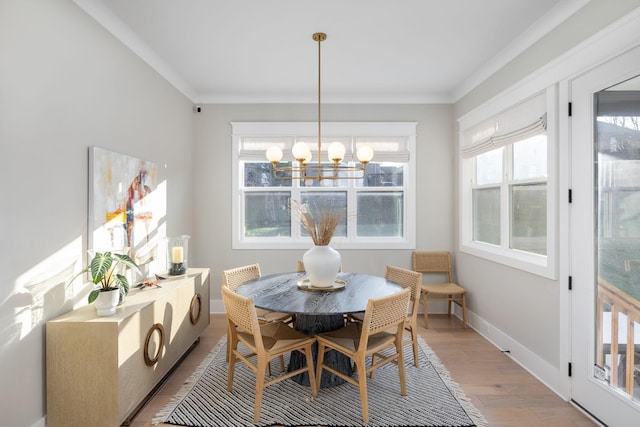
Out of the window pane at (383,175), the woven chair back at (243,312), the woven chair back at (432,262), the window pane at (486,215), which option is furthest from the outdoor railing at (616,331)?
the window pane at (383,175)

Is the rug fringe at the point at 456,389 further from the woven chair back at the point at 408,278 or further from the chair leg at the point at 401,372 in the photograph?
the woven chair back at the point at 408,278

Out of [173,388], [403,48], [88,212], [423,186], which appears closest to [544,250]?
[423,186]

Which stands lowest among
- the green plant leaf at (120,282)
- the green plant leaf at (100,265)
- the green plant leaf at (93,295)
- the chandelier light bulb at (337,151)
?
the green plant leaf at (93,295)

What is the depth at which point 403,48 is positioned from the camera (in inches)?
115

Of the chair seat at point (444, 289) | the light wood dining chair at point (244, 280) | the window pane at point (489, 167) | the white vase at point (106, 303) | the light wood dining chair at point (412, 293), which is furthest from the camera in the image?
the chair seat at point (444, 289)

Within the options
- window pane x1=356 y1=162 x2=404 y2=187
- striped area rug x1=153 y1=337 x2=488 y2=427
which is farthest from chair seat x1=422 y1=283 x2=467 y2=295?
window pane x1=356 y1=162 x2=404 y2=187

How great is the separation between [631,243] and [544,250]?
32.6 inches

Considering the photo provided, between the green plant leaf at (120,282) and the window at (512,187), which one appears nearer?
the green plant leaf at (120,282)

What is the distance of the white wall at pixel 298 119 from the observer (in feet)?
13.6

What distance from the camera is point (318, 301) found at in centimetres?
223

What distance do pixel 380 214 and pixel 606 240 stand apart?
2.45 m

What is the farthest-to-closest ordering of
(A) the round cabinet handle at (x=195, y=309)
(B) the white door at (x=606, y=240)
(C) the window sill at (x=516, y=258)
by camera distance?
(A) the round cabinet handle at (x=195, y=309) → (C) the window sill at (x=516, y=258) → (B) the white door at (x=606, y=240)

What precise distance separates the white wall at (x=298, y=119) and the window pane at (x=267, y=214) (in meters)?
0.24

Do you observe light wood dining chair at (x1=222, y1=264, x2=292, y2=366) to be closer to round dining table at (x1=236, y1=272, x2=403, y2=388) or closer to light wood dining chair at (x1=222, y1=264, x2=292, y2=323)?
light wood dining chair at (x1=222, y1=264, x2=292, y2=323)
